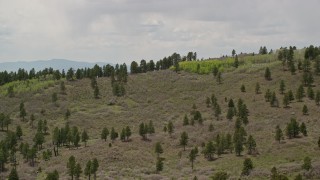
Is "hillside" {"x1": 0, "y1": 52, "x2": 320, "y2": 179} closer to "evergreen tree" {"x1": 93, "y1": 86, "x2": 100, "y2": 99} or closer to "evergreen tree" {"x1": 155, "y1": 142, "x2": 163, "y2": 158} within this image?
"evergreen tree" {"x1": 155, "y1": 142, "x2": 163, "y2": 158}

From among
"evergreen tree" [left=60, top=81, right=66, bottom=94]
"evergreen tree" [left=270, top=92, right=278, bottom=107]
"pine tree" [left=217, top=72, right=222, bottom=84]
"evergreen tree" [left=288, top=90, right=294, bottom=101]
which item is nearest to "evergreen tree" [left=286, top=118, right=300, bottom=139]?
"evergreen tree" [left=270, top=92, right=278, bottom=107]

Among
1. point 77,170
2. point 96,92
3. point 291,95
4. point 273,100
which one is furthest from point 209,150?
point 96,92

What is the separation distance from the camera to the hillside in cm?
9056

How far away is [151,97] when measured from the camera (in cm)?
18300

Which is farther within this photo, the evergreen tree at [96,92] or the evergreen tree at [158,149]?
the evergreen tree at [96,92]

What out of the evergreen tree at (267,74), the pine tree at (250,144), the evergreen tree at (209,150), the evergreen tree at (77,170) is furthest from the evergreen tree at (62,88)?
the pine tree at (250,144)

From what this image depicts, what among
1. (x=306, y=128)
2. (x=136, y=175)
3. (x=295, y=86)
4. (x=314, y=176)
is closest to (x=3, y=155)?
(x=136, y=175)

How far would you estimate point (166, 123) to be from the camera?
481 ft

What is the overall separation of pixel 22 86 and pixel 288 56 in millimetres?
132856

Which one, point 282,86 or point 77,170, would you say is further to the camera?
point 282,86

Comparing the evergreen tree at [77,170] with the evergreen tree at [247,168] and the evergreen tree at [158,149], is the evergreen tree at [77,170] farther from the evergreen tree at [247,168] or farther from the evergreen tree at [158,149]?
the evergreen tree at [247,168]

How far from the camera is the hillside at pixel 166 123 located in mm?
90562

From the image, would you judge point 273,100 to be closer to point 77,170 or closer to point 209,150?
point 209,150

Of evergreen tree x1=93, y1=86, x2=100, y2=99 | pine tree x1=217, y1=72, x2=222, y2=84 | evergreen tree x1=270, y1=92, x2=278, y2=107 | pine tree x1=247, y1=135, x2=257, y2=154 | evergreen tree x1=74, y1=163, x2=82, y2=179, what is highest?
pine tree x1=217, y1=72, x2=222, y2=84
